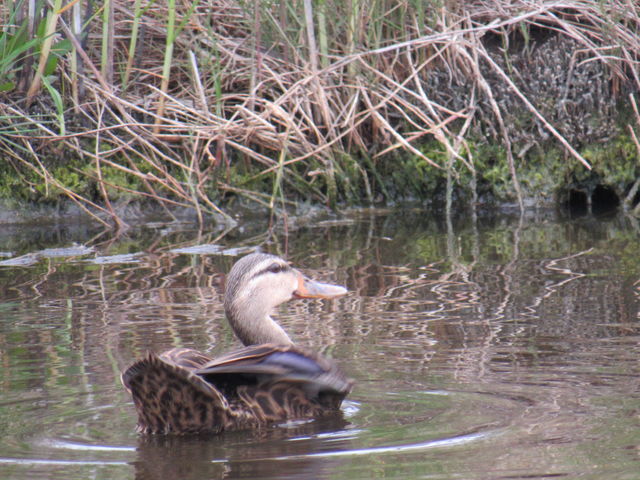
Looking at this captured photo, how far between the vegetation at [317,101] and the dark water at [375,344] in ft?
2.44

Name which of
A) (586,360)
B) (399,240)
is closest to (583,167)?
(399,240)

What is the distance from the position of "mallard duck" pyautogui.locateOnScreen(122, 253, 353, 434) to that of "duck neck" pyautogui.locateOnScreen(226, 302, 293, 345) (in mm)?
483

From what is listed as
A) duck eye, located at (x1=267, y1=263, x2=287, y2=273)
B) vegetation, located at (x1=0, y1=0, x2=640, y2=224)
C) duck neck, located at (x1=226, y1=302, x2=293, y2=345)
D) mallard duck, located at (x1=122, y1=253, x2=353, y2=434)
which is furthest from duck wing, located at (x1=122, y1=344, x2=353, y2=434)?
vegetation, located at (x1=0, y1=0, x2=640, y2=224)

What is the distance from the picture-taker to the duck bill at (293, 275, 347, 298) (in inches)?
194

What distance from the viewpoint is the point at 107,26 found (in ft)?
29.8

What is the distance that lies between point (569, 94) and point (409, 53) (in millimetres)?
1550

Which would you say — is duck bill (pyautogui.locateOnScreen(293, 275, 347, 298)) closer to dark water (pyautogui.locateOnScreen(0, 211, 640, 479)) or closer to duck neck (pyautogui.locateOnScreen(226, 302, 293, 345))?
dark water (pyautogui.locateOnScreen(0, 211, 640, 479))

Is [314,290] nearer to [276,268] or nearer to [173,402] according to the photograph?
[276,268]

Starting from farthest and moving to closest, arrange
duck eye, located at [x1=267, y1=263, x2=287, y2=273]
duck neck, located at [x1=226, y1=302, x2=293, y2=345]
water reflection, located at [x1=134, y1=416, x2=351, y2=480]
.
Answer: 1. duck eye, located at [x1=267, y1=263, x2=287, y2=273]
2. duck neck, located at [x1=226, y1=302, x2=293, y2=345]
3. water reflection, located at [x1=134, y1=416, x2=351, y2=480]

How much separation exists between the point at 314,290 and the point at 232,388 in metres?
1.22

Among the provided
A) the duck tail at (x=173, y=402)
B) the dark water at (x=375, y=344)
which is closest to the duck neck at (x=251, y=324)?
the dark water at (x=375, y=344)

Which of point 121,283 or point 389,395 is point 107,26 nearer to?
point 121,283

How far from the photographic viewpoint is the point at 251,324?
14.5 feet

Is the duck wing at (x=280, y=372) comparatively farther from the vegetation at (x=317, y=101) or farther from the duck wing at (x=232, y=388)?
the vegetation at (x=317, y=101)
